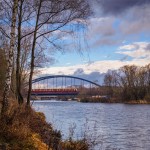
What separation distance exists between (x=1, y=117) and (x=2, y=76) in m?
21.4

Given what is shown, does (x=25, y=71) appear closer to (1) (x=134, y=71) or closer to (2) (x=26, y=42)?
(2) (x=26, y=42)

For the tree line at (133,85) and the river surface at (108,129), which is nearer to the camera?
the river surface at (108,129)

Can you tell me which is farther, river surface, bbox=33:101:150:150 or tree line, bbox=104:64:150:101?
tree line, bbox=104:64:150:101

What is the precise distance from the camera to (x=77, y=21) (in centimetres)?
2173

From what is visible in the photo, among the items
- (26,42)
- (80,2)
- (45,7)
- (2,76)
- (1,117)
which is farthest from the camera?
(26,42)

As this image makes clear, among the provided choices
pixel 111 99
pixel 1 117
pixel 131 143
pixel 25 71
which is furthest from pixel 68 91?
pixel 1 117

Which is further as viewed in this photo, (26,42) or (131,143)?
(26,42)

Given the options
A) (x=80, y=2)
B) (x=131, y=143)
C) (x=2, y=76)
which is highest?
(x=80, y=2)

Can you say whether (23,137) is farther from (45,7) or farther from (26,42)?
(26,42)

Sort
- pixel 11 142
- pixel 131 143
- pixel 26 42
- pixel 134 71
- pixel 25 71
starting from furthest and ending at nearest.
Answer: pixel 134 71, pixel 25 71, pixel 26 42, pixel 131 143, pixel 11 142

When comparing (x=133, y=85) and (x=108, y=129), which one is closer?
(x=108, y=129)

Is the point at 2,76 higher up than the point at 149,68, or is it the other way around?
the point at 149,68

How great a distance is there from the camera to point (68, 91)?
19550cm

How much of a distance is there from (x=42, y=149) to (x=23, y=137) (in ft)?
2.84
